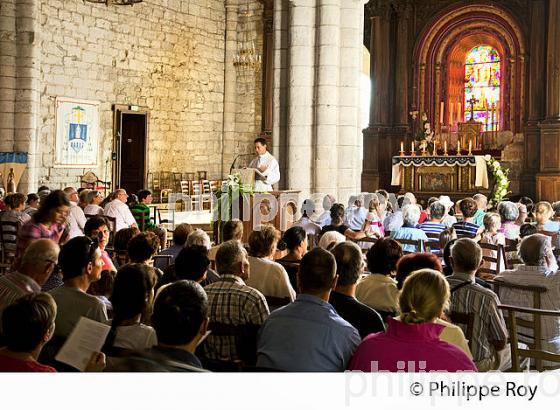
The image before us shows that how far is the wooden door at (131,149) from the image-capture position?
56.3 feet

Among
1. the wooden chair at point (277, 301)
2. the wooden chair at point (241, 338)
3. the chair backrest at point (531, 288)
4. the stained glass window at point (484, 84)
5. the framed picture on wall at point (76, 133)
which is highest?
the stained glass window at point (484, 84)

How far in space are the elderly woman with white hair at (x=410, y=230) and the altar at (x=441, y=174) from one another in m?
8.65

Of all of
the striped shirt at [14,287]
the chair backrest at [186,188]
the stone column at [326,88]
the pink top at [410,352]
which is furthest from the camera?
the chair backrest at [186,188]

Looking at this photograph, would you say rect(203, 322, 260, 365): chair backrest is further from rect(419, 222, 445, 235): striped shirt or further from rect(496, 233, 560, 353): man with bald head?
rect(419, 222, 445, 235): striped shirt

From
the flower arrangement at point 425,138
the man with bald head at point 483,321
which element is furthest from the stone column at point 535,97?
the man with bald head at point 483,321

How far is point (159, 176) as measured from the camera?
18234 mm

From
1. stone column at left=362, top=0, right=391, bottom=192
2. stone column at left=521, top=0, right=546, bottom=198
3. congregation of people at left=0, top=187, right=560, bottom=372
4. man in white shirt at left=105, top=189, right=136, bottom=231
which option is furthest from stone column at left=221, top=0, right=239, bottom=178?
congregation of people at left=0, top=187, right=560, bottom=372

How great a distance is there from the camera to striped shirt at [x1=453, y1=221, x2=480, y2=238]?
6903mm

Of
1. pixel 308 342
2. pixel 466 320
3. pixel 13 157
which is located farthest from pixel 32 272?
pixel 13 157

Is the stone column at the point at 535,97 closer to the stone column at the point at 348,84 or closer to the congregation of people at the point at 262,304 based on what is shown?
the stone column at the point at 348,84

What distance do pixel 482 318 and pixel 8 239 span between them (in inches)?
207

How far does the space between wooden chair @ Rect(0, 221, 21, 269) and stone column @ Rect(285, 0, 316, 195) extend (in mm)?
3807

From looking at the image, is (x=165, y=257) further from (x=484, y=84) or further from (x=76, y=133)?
(x=484, y=84)

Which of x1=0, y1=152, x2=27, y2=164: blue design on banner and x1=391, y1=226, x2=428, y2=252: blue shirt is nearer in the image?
x1=391, y1=226, x2=428, y2=252: blue shirt
